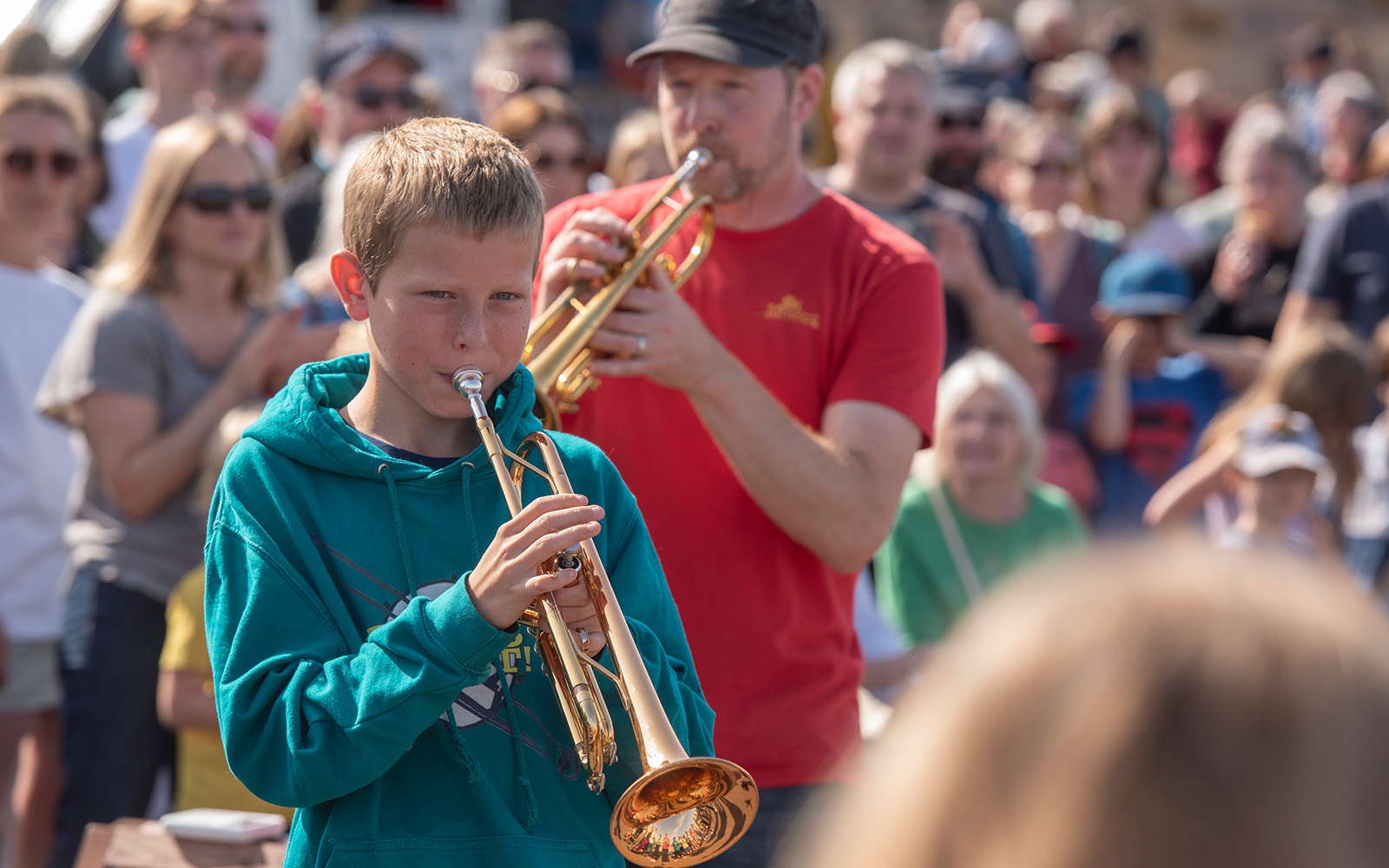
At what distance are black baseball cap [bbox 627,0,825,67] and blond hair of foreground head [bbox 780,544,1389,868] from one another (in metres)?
2.37

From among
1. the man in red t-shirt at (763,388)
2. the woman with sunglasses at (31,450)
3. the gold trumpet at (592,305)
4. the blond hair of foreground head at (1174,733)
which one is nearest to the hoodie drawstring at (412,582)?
the gold trumpet at (592,305)

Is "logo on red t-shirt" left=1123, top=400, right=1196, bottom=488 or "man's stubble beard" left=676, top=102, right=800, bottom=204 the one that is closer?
"man's stubble beard" left=676, top=102, right=800, bottom=204

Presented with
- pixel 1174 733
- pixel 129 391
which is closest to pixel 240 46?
pixel 129 391

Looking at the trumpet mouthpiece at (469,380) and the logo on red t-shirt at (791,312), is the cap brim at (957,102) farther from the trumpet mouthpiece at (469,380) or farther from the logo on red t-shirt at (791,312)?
the trumpet mouthpiece at (469,380)

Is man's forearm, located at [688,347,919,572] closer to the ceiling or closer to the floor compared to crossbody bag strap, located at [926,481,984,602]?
closer to the ceiling

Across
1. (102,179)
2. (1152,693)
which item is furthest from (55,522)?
(1152,693)

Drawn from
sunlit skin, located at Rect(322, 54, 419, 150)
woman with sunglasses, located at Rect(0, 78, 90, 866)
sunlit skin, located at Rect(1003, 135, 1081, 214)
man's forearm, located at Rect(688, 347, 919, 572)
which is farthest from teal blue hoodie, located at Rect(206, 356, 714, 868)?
sunlit skin, located at Rect(1003, 135, 1081, 214)

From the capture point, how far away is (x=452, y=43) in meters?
11.5

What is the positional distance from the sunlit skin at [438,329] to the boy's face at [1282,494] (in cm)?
407

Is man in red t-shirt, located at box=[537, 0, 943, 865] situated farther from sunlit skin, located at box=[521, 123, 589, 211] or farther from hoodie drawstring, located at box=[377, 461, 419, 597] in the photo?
sunlit skin, located at box=[521, 123, 589, 211]

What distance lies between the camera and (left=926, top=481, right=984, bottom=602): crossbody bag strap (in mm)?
5207

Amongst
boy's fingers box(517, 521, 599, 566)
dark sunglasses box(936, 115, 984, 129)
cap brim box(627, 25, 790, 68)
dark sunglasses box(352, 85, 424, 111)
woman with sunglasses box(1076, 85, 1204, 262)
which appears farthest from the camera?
woman with sunglasses box(1076, 85, 1204, 262)

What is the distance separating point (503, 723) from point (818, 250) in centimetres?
143

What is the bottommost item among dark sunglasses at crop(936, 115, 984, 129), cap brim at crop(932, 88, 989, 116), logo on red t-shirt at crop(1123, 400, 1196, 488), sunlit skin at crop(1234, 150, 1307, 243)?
logo on red t-shirt at crop(1123, 400, 1196, 488)
